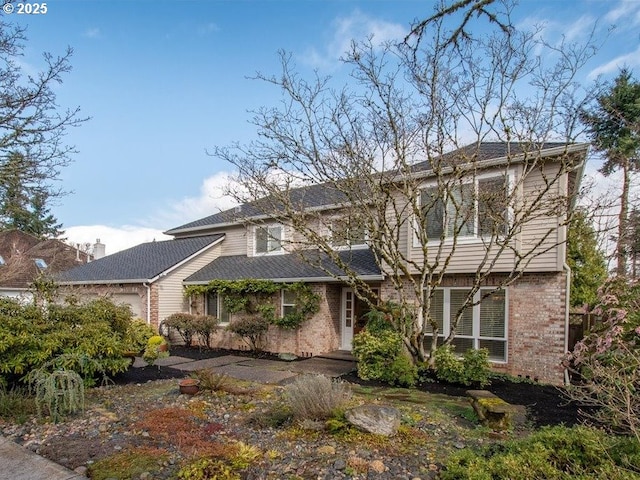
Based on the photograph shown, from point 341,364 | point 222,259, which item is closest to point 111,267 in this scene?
point 222,259

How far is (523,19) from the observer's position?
7852 millimetres

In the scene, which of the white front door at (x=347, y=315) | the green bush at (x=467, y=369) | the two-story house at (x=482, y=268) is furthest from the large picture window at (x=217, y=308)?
the green bush at (x=467, y=369)

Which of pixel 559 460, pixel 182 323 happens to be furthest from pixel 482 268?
pixel 182 323

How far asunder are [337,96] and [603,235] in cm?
1316

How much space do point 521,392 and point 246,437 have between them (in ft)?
19.1

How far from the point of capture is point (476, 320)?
9859mm

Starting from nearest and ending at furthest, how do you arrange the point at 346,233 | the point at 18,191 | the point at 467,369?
the point at 467,369, the point at 18,191, the point at 346,233

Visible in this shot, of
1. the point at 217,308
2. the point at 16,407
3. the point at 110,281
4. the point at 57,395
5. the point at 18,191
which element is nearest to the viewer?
the point at 57,395

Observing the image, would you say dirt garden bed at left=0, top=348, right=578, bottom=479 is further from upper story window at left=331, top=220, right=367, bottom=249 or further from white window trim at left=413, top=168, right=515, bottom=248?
upper story window at left=331, top=220, right=367, bottom=249

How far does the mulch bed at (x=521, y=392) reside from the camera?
6.11 meters

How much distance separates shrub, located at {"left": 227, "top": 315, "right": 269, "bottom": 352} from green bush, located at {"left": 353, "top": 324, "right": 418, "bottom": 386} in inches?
176

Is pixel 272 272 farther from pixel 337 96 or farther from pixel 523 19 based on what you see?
pixel 523 19

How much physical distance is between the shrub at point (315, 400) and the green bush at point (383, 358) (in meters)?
3.31

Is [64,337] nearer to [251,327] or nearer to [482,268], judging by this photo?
[251,327]
